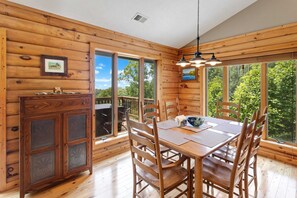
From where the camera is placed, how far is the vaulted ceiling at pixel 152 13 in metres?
2.45

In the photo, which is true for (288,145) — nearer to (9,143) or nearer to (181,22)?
(181,22)

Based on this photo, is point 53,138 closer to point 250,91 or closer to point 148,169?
point 148,169

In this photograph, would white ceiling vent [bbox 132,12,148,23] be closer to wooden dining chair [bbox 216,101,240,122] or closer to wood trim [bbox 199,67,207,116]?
wood trim [bbox 199,67,207,116]

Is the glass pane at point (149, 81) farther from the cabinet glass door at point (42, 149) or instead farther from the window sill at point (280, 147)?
the window sill at point (280, 147)

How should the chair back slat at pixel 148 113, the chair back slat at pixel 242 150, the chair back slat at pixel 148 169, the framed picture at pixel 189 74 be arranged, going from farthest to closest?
the framed picture at pixel 189 74, the chair back slat at pixel 148 113, the chair back slat at pixel 148 169, the chair back slat at pixel 242 150

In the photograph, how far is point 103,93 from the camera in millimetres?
3264

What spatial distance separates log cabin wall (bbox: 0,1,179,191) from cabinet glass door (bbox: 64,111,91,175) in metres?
0.56

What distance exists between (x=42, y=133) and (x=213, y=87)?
361 centimetres

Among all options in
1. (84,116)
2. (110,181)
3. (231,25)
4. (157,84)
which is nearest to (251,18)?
(231,25)

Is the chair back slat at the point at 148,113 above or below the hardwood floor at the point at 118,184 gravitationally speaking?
above

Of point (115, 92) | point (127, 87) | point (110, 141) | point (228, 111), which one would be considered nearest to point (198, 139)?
point (228, 111)

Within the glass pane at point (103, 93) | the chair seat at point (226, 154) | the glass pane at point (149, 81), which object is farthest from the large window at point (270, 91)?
the glass pane at point (103, 93)

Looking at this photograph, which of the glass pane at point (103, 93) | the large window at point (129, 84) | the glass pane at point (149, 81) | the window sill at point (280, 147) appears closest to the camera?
the window sill at point (280, 147)

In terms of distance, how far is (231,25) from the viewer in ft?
11.7
